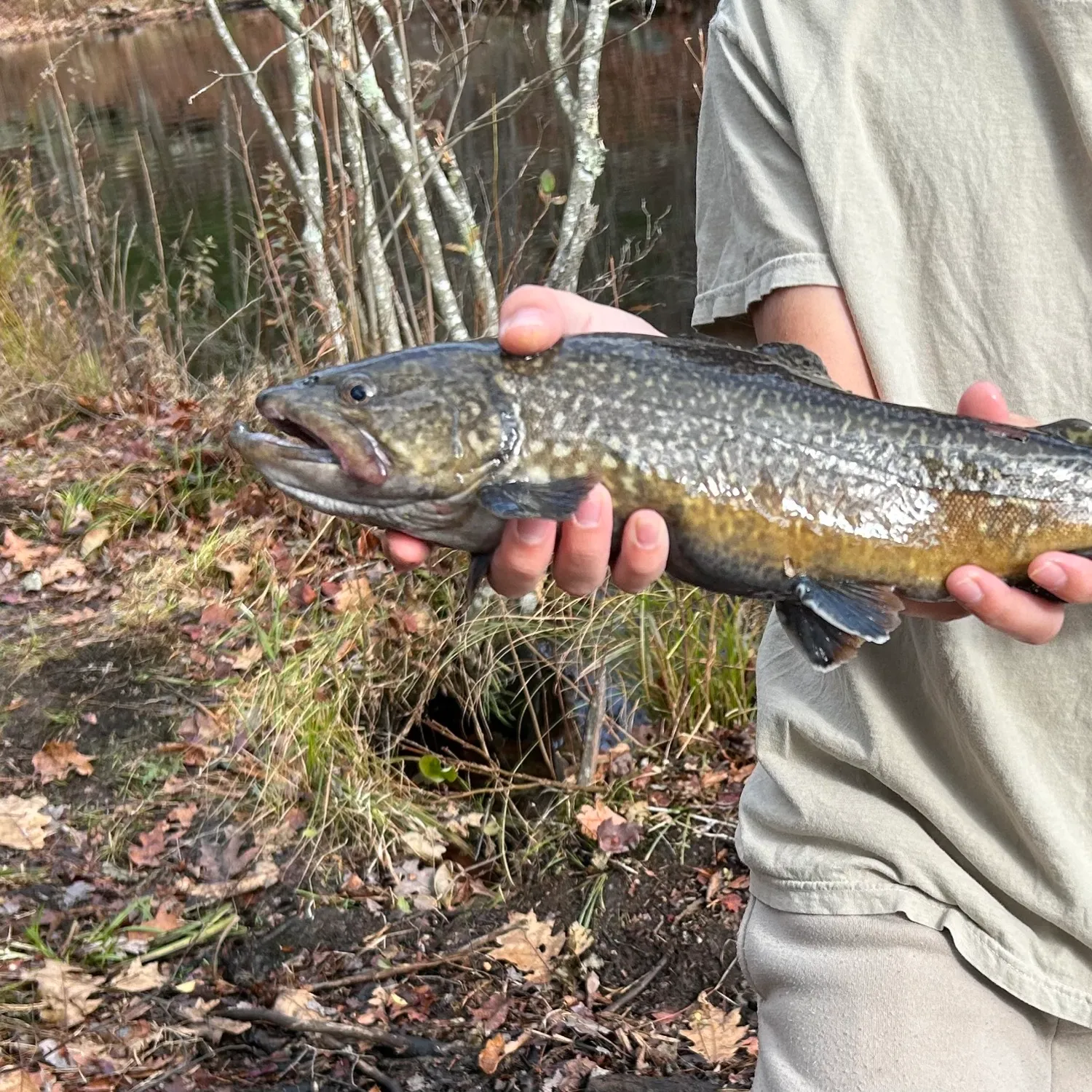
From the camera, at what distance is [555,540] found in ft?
7.43

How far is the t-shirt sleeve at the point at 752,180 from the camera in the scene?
2371 mm

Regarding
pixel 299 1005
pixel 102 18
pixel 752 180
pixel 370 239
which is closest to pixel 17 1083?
pixel 299 1005

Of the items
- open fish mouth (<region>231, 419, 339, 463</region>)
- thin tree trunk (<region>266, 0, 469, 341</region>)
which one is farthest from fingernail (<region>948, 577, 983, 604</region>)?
thin tree trunk (<region>266, 0, 469, 341</region>)

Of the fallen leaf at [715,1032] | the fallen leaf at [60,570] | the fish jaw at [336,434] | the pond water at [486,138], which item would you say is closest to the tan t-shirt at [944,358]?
the fish jaw at [336,434]

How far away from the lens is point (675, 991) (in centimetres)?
381

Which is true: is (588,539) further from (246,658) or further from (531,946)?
(246,658)

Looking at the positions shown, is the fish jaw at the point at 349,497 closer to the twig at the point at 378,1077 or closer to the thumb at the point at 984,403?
the thumb at the point at 984,403

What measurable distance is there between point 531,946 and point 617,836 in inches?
24.7

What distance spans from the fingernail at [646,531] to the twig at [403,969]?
2.31m

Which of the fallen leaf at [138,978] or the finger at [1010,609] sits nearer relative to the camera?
the finger at [1010,609]

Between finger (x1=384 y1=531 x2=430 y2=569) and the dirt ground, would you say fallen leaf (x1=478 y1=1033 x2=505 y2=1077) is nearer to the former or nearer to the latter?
the dirt ground

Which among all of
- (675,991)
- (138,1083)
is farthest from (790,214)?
(138,1083)

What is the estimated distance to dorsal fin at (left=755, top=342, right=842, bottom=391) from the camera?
2.28 m

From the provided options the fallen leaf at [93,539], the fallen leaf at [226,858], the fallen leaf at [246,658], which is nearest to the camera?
the fallen leaf at [226,858]
